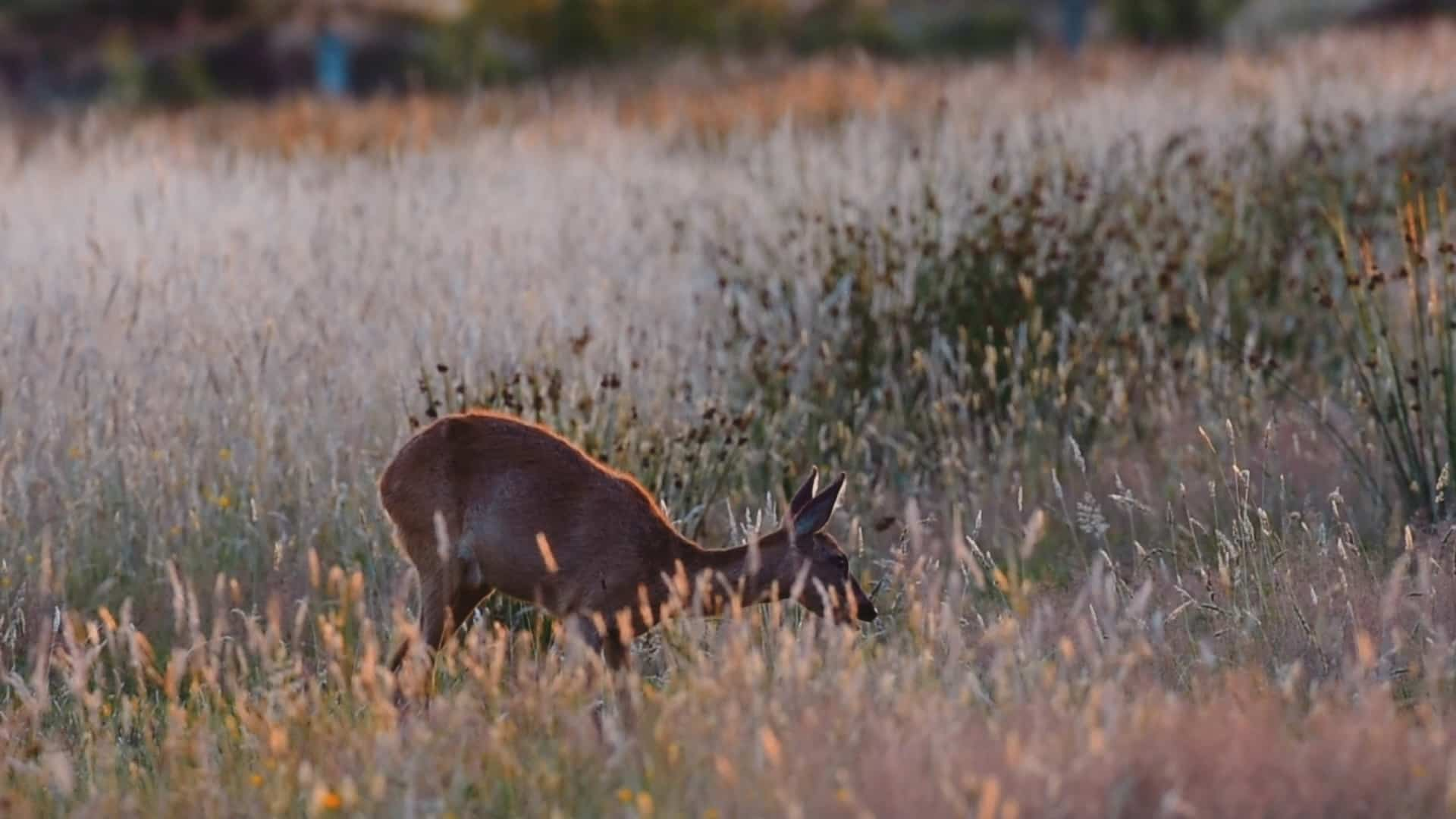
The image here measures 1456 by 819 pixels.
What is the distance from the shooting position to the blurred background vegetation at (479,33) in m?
30.1

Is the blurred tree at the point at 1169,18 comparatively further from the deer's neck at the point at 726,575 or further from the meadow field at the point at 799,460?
the deer's neck at the point at 726,575

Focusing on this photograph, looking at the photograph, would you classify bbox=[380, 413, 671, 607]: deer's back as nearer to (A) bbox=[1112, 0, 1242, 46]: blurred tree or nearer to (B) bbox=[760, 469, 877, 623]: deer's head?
(B) bbox=[760, 469, 877, 623]: deer's head

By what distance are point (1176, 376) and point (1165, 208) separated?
1289 mm

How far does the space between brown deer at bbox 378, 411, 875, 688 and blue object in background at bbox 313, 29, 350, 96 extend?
30.1 meters

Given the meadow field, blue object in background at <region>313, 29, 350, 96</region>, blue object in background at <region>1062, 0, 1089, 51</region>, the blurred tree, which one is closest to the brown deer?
the meadow field

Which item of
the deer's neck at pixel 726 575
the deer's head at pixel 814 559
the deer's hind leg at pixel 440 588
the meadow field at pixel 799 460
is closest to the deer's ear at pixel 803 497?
the deer's head at pixel 814 559

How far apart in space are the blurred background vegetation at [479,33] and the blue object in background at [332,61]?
5cm

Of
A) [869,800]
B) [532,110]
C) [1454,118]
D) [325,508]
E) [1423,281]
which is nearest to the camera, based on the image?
[869,800]

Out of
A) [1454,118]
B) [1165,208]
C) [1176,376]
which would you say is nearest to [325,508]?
[1176,376]

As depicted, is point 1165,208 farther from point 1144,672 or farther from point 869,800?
point 869,800

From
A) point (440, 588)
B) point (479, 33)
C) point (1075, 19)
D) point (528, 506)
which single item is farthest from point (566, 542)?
point (1075, 19)

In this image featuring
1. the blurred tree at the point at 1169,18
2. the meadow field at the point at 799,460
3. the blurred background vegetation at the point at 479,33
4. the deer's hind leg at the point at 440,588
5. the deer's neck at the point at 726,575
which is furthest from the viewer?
the blurred background vegetation at the point at 479,33

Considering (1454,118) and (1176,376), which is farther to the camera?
(1454,118)

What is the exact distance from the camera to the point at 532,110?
57.3ft
